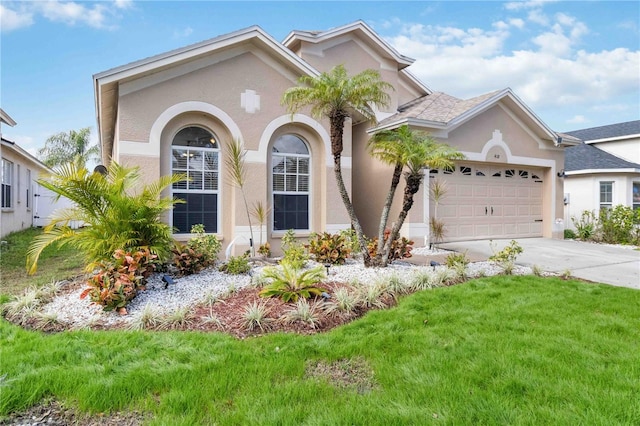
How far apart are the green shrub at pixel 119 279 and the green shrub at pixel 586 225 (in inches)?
637

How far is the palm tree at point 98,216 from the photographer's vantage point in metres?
6.11

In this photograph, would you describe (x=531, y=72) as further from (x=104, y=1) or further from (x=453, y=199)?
(x=104, y=1)

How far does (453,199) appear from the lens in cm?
1196

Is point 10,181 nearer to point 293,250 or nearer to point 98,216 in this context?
point 98,216

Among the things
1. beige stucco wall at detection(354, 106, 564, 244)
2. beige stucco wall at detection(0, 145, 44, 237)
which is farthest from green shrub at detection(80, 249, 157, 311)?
beige stucco wall at detection(0, 145, 44, 237)

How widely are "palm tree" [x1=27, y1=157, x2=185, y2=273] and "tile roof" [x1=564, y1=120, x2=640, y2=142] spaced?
2402 cm

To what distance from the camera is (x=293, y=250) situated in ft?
27.0

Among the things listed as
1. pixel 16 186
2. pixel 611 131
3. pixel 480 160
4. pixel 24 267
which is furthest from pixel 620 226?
pixel 16 186

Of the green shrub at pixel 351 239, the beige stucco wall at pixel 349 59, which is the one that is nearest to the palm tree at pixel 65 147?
the beige stucco wall at pixel 349 59

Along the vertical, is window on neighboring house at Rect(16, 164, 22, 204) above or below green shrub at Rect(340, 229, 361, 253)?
above

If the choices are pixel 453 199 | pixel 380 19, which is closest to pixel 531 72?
pixel 380 19

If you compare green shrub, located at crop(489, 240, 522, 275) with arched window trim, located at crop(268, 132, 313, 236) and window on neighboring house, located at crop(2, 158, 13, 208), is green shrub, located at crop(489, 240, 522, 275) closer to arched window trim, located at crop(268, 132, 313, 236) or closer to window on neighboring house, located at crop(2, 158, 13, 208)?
arched window trim, located at crop(268, 132, 313, 236)

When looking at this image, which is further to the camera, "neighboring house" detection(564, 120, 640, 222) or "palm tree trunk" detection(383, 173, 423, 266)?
"neighboring house" detection(564, 120, 640, 222)

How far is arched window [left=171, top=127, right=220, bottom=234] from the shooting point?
8.88 metres
